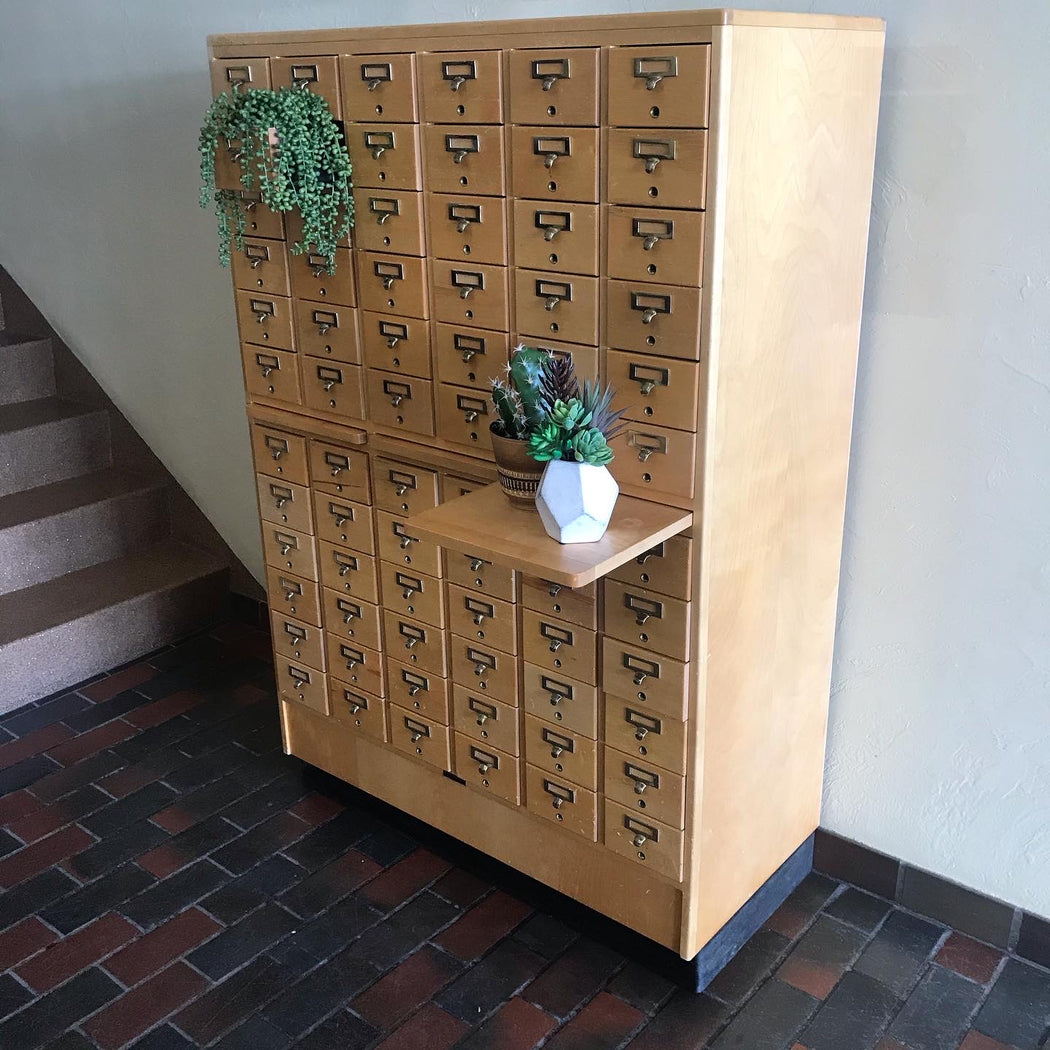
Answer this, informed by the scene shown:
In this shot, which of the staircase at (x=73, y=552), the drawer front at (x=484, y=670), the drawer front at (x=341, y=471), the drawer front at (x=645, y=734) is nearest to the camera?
the drawer front at (x=645, y=734)

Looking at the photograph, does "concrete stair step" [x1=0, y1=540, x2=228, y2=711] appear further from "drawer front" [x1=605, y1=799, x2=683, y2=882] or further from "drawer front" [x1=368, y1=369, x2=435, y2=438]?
"drawer front" [x1=605, y1=799, x2=683, y2=882]

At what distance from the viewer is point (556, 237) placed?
6.23 ft

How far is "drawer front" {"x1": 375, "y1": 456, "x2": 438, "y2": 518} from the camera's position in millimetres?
2283

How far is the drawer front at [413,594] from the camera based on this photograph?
2.36m

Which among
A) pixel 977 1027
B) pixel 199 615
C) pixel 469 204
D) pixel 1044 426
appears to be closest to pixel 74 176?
pixel 199 615

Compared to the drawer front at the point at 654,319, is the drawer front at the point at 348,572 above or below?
below

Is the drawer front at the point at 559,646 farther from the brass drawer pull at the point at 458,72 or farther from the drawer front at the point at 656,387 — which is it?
the brass drawer pull at the point at 458,72

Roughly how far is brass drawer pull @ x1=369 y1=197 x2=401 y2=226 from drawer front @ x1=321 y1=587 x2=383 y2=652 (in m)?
0.84

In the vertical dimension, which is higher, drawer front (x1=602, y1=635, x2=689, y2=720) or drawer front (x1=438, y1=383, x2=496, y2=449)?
drawer front (x1=438, y1=383, x2=496, y2=449)

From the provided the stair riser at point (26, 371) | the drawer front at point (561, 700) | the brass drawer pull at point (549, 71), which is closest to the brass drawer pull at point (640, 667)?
the drawer front at point (561, 700)

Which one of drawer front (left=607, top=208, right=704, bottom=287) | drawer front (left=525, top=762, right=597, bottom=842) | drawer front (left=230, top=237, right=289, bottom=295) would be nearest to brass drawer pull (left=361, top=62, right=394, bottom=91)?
drawer front (left=230, top=237, right=289, bottom=295)

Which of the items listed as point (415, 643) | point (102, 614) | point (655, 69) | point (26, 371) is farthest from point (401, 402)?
point (26, 371)

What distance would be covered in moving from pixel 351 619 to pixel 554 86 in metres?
1.27

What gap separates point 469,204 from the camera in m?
1.99
